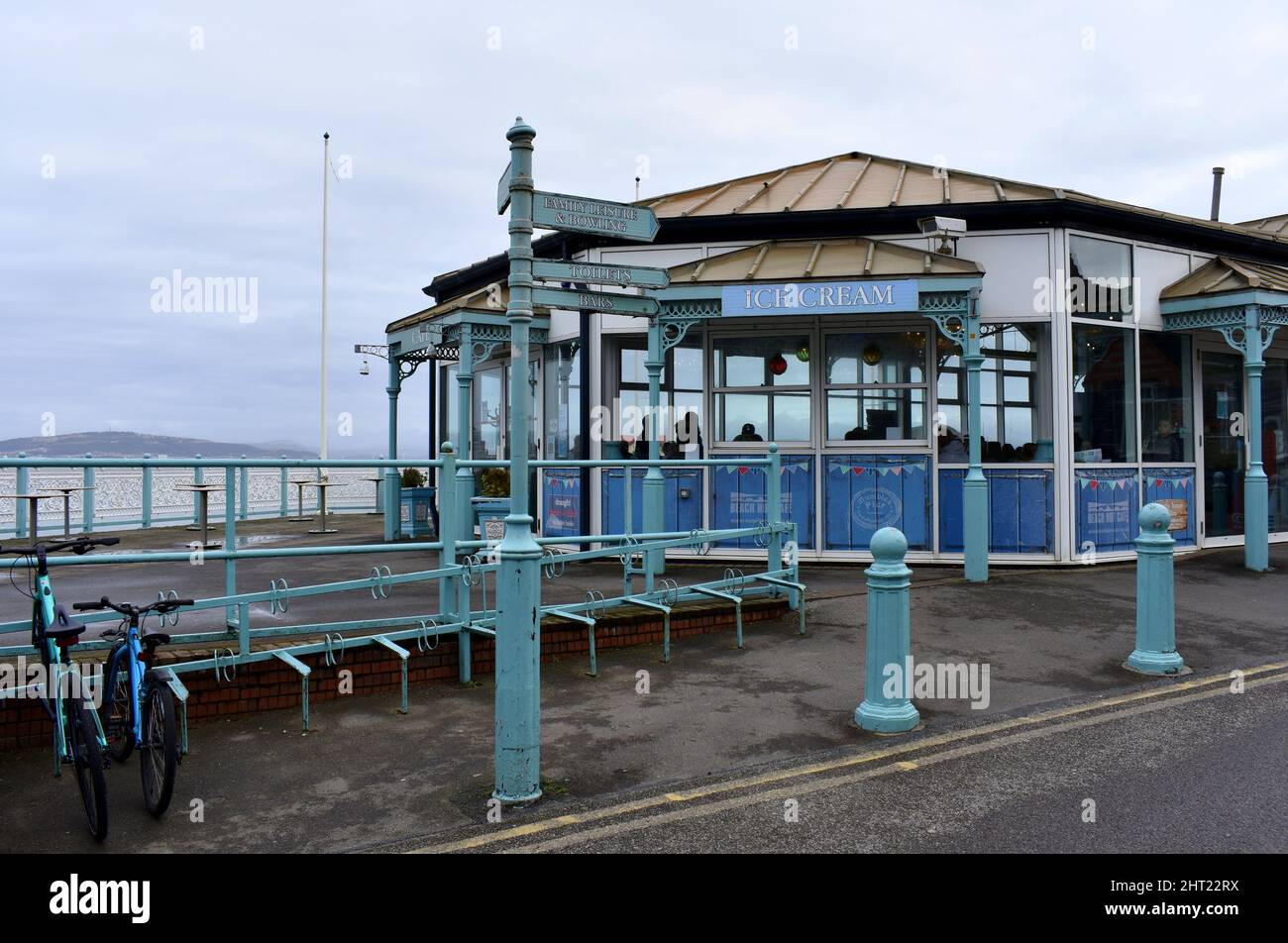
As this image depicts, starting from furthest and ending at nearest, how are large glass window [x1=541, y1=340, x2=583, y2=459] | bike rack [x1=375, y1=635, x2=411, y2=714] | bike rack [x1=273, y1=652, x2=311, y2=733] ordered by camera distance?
1. large glass window [x1=541, y1=340, x2=583, y2=459]
2. bike rack [x1=375, y1=635, x2=411, y2=714]
3. bike rack [x1=273, y1=652, x2=311, y2=733]

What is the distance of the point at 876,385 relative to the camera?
12359 mm

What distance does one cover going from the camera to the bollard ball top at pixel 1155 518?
22.7 ft

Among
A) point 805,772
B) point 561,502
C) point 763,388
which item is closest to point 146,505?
point 561,502

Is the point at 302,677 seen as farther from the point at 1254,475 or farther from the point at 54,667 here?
the point at 1254,475

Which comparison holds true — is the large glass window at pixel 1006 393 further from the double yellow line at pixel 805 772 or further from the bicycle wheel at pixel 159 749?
the bicycle wheel at pixel 159 749

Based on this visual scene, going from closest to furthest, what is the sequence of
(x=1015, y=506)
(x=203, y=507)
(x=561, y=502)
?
1. (x=203, y=507)
2. (x=1015, y=506)
3. (x=561, y=502)

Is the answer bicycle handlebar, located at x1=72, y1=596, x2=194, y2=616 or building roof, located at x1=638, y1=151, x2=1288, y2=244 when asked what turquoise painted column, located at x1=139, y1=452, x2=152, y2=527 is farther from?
bicycle handlebar, located at x1=72, y1=596, x2=194, y2=616

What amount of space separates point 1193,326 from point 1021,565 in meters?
4.16

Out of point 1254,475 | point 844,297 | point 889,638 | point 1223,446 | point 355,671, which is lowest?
point 355,671

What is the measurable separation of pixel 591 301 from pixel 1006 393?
8656mm

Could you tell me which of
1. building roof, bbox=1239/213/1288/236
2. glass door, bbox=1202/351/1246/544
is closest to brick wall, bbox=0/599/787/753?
glass door, bbox=1202/351/1246/544

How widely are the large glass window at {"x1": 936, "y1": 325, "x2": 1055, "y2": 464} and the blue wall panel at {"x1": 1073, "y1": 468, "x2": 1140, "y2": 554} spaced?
31.2 inches

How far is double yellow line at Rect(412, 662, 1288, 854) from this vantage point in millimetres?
4211
